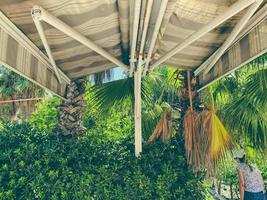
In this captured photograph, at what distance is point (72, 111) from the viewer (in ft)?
20.8

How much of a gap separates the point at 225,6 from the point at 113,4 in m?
1.27

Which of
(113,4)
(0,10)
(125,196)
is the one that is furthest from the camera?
(125,196)

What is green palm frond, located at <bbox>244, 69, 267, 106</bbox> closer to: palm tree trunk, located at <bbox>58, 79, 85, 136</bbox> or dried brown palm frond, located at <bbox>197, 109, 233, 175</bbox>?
dried brown palm frond, located at <bbox>197, 109, 233, 175</bbox>

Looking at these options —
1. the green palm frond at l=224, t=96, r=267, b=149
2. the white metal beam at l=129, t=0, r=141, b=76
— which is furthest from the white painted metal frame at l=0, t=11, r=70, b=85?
the green palm frond at l=224, t=96, r=267, b=149

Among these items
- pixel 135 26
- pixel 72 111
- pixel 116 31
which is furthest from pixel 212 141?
pixel 72 111

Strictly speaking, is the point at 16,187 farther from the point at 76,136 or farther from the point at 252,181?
the point at 252,181

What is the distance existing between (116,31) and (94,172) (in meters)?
2.32

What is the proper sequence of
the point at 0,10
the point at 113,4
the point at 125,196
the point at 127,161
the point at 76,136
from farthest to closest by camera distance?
the point at 76,136 → the point at 127,161 → the point at 125,196 → the point at 113,4 → the point at 0,10

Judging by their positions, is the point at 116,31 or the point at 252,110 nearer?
the point at 116,31

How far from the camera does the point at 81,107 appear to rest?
6535 mm

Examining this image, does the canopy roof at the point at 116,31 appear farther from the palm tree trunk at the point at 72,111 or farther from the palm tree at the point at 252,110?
the palm tree trunk at the point at 72,111

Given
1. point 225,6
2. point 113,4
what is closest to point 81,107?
point 113,4

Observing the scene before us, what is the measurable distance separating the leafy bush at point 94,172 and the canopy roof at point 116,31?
47.2 inches

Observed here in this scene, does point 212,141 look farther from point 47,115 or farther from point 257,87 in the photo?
point 47,115
